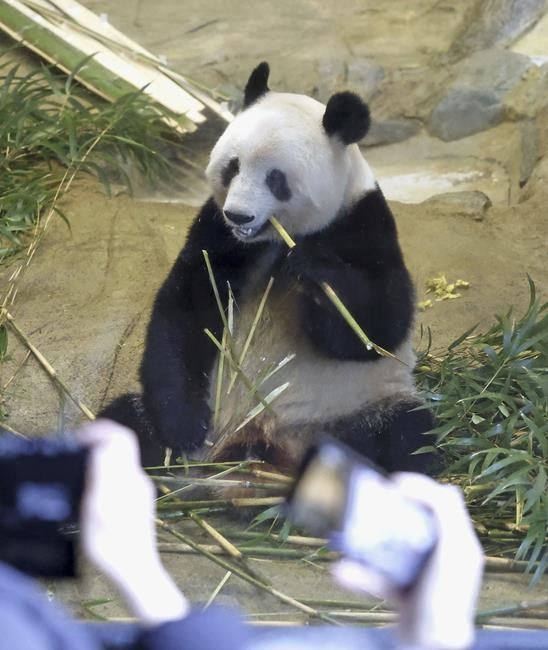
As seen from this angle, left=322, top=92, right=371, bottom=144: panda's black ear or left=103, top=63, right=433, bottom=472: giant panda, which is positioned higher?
left=322, top=92, right=371, bottom=144: panda's black ear

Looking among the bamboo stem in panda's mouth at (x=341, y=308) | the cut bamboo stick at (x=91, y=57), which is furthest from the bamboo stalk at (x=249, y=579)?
the cut bamboo stick at (x=91, y=57)

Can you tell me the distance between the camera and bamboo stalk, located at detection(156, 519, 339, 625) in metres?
1.06

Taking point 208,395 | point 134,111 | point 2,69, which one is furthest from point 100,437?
point 2,69

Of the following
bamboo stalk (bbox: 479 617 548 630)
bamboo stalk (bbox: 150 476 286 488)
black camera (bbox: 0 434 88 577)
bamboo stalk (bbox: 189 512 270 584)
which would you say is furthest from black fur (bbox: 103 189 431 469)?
black camera (bbox: 0 434 88 577)

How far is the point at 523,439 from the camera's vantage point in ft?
6.15

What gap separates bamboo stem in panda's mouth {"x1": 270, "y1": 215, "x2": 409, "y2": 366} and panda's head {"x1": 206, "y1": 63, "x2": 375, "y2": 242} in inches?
1.0

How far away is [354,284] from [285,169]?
1.19 ft

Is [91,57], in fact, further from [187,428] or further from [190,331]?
[187,428]

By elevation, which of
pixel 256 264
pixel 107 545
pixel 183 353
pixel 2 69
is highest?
pixel 2 69

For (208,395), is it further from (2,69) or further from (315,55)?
(315,55)

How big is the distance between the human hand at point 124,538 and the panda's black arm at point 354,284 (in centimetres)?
118

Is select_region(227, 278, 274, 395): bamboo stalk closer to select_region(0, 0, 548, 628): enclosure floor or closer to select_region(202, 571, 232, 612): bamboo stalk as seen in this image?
select_region(0, 0, 548, 628): enclosure floor

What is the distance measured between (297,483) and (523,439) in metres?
1.09

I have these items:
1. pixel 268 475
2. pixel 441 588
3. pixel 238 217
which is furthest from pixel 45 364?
pixel 441 588
